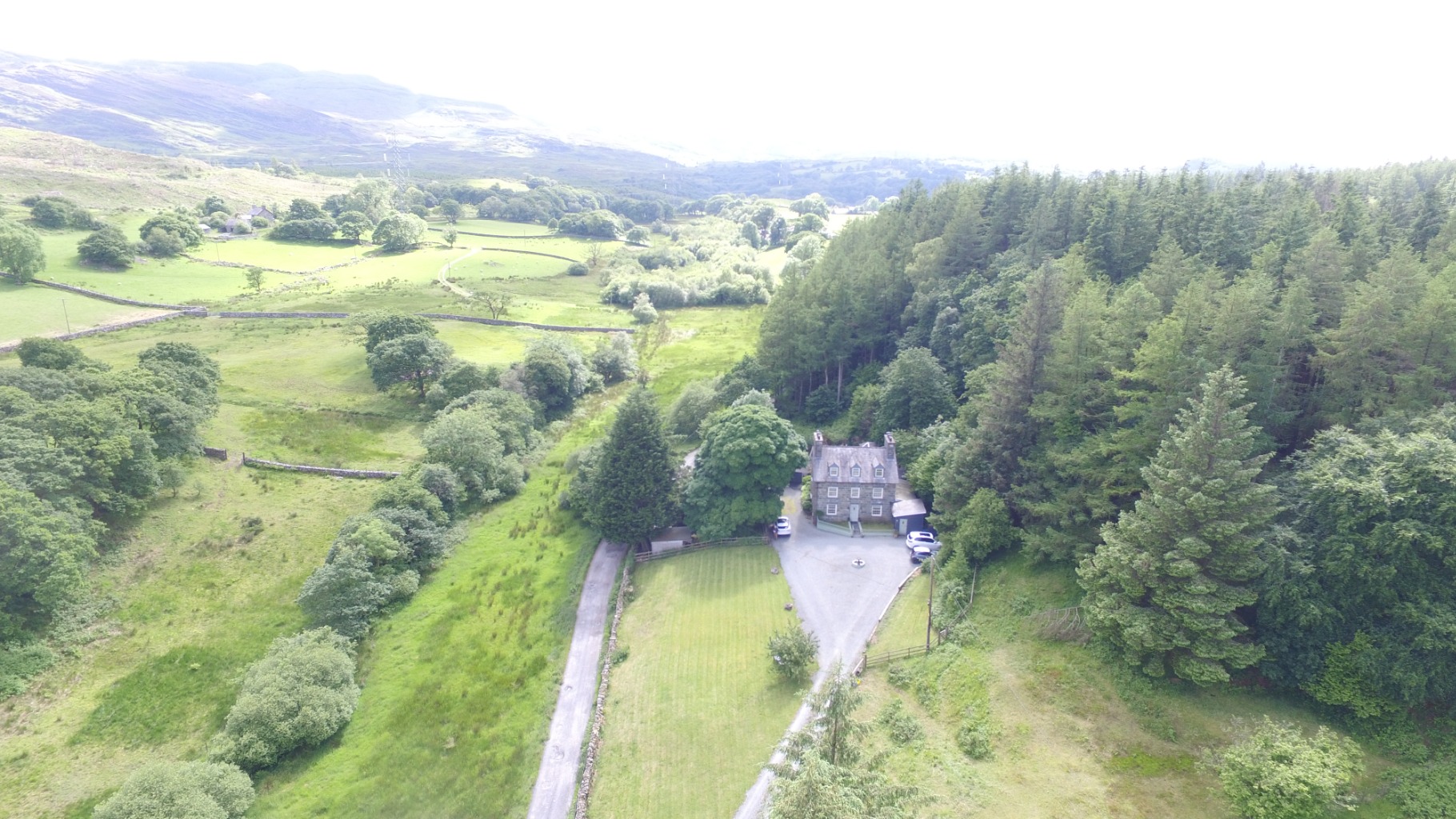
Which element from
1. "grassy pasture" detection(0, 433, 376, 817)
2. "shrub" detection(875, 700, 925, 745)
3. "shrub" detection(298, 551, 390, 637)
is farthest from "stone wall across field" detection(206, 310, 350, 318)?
"shrub" detection(875, 700, 925, 745)

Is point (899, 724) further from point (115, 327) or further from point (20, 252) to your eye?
point (20, 252)

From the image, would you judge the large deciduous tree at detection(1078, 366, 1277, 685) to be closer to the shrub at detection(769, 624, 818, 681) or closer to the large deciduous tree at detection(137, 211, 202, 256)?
the shrub at detection(769, 624, 818, 681)

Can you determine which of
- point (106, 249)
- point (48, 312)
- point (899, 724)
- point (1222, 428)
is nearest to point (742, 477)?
point (899, 724)

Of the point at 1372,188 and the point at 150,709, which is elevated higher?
the point at 1372,188

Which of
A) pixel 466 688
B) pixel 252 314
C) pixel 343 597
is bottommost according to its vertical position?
pixel 466 688

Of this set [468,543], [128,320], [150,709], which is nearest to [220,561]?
[150,709]

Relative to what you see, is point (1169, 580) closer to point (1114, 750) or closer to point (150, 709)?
point (1114, 750)
